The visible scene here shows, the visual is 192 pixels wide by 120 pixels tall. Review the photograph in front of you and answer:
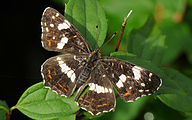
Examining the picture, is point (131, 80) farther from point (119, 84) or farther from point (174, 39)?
point (174, 39)

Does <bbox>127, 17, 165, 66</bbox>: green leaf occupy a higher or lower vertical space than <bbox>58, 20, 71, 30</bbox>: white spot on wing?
lower

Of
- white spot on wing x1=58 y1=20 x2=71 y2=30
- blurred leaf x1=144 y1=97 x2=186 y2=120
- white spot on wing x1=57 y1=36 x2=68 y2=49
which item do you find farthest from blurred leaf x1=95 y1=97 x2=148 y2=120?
white spot on wing x1=58 y1=20 x2=71 y2=30

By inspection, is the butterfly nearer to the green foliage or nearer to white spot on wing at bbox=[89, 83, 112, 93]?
white spot on wing at bbox=[89, 83, 112, 93]

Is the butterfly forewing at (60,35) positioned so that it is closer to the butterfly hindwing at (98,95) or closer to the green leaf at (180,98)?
the butterfly hindwing at (98,95)

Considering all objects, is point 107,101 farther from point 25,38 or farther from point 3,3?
point 3,3

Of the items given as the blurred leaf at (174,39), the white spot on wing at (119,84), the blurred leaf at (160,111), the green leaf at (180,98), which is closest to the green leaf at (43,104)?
the white spot on wing at (119,84)

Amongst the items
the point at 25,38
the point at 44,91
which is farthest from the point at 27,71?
the point at 44,91

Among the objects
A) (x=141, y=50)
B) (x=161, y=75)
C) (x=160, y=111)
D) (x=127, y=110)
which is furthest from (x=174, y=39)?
(x=161, y=75)
